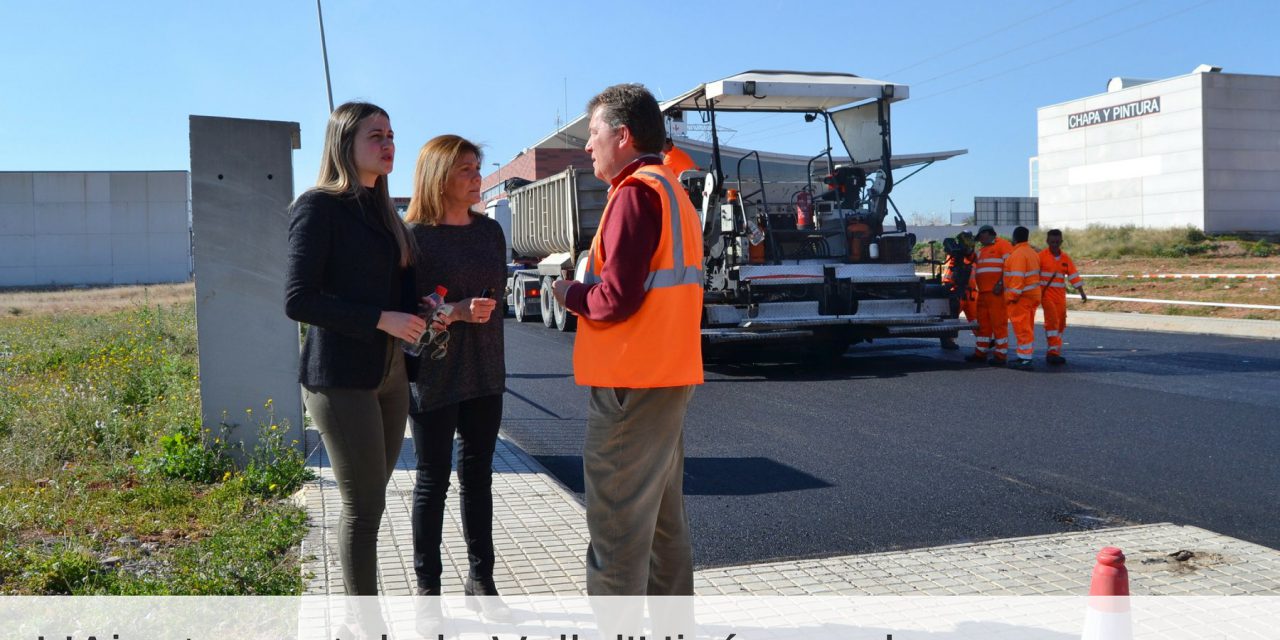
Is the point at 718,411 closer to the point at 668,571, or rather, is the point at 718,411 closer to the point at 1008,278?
the point at 1008,278

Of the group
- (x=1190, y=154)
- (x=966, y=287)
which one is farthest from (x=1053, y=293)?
(x=1190, y=154)

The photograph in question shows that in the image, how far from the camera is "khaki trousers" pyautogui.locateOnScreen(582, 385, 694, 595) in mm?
3320

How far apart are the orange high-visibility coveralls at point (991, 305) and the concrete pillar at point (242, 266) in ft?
30.0

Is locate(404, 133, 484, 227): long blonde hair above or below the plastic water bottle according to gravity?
above

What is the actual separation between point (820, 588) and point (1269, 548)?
229 centimetres

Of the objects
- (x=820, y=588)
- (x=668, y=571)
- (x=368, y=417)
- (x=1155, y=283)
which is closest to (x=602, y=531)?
(x=668, y=571)

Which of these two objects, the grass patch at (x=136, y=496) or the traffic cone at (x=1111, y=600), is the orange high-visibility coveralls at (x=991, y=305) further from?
the traffic cone at (x=1111, y=600)

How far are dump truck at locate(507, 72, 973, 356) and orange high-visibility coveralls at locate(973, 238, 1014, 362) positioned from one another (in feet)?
1.07

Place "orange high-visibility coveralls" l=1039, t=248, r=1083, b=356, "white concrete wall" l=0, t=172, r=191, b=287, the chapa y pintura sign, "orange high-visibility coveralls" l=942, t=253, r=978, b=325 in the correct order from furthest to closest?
"white concrete wall" l=0, t=172, r=191, b=287 → the chapa y pintura sign → "orange high-visibility coveralls" l=942, t=253, r=978, b=325 → "orange high-visibility coveralls" l=1039, t=248, r=1083, b=356

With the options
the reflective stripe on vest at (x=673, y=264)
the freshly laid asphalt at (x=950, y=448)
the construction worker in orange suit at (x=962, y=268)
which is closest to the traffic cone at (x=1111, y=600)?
the reflective stripe on vest at (x=673, y=264)

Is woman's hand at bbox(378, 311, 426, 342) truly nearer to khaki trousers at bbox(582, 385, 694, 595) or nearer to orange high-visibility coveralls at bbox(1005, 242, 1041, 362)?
khaki trousers at bbox(582, 385, 694, 595)

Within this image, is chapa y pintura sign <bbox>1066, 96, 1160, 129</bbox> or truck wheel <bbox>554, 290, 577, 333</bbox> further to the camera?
chapa y pintura sign <bbox>1066, 96, 1160, 129</bbox>

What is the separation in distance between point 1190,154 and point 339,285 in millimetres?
53860

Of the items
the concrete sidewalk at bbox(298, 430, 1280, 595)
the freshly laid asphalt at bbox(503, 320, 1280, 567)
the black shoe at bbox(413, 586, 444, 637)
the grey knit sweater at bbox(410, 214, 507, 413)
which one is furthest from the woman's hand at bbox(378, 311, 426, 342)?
the freshly laid asphalt at bbox(503, 320, 1280, 567)
